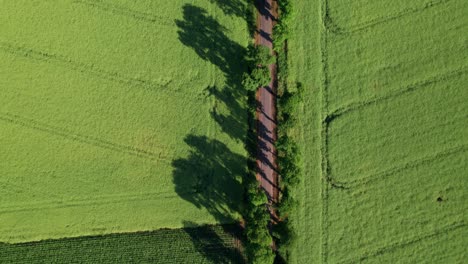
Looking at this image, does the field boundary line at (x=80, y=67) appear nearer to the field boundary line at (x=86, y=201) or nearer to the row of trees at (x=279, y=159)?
the row of trees at (x=279, y=159)

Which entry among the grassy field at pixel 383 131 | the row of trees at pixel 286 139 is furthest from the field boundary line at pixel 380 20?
the row of trees at pixel 286 139

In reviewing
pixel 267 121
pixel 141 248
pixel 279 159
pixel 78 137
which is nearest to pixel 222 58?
pixel 267 121

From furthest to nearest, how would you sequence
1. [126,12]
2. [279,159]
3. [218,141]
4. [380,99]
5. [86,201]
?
[126,12] → [380,99] → [218,141] → [86,201] → [279,159]

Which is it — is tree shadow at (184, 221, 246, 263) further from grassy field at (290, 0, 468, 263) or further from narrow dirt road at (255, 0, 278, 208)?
grassy field at (290, 0, 468, 263)

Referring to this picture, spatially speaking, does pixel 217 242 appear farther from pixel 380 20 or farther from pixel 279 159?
pixel 380 20

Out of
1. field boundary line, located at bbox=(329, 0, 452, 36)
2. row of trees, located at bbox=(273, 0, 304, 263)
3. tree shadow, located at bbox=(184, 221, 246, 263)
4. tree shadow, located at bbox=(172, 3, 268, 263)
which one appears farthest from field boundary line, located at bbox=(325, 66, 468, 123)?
tree shadow, located at bbox=(184, 221, 246, 263)

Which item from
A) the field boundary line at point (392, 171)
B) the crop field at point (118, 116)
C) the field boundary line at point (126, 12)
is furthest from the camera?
the field boundary line at point (126, 12)
